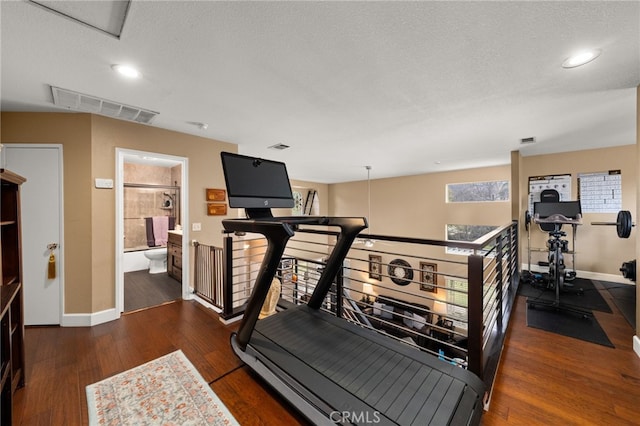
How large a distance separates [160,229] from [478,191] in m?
8.17

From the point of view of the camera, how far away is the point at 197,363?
206 centimetres

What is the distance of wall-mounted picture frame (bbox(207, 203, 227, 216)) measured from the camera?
12.6ft

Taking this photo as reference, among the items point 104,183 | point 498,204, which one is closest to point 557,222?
point 498,204

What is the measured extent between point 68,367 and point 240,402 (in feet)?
5.35

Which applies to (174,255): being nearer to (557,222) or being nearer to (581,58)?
(581,58)

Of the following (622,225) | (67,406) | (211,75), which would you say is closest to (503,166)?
(622,225)

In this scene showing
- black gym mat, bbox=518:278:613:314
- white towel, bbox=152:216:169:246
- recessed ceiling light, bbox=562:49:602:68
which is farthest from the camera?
white towel, bbox=152:216:169:246

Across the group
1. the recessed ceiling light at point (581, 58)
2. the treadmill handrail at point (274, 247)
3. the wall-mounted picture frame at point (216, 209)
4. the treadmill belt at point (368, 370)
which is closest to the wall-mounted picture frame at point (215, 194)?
the wall-mounted picture frame at point (216, 209)

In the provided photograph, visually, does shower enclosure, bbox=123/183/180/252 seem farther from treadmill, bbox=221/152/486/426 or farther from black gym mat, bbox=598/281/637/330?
black gym mat, bbox=598/281/637/330

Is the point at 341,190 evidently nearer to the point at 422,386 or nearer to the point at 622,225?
the point at 622,225

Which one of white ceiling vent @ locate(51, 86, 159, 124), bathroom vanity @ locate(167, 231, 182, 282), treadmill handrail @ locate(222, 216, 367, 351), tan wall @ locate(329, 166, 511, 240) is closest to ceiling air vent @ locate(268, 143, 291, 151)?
white ceiling vent @ locate(51, 86, 159, 124)

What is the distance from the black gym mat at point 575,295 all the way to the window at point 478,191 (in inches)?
109

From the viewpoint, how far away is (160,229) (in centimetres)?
566

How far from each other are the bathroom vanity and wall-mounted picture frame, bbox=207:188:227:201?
1.34 m
